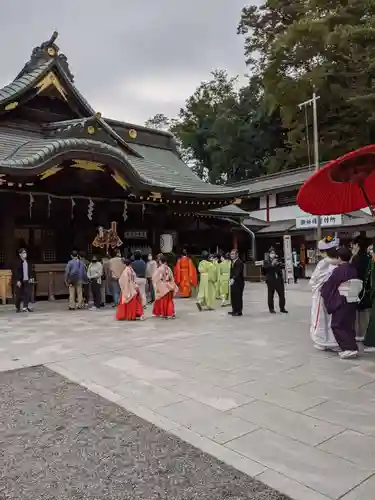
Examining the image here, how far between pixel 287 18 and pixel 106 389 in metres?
34.7

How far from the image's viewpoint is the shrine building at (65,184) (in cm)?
1226

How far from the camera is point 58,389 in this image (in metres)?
4.89

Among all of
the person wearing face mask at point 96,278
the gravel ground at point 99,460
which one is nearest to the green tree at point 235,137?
the person wearing face mask at point 96,278

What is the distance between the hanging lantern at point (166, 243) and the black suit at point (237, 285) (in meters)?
6.07

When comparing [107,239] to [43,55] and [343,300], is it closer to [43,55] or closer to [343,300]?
[43,55]

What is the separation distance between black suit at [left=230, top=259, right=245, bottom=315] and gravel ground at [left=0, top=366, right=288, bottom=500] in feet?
19.1

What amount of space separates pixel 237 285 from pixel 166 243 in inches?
249

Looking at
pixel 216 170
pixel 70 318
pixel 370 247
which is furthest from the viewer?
pixel 216 170

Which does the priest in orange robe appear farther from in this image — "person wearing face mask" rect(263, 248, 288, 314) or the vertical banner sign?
the vertical banner sign

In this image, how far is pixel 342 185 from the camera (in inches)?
275

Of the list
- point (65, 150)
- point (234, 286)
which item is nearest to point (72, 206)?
point (65, 150)

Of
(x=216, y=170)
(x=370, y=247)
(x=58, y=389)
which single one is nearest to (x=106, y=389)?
(x=58, y=389)

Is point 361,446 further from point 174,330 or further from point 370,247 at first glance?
point 174,330

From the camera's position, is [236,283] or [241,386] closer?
[241,386]
